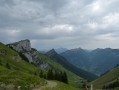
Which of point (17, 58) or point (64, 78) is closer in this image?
point (64, 78)

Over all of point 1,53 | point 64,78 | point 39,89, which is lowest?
point 64,78

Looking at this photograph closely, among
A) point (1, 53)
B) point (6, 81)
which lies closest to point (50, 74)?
point (6, 81)

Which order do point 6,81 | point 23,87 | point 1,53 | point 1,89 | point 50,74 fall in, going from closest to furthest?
point 1,89 < point 23,87 < point 6,81 < point 50,74 < point 1,53

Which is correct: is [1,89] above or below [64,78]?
above

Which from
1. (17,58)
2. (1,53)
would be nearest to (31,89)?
(1,53)

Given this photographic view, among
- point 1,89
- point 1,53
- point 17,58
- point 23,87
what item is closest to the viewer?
point 1,89

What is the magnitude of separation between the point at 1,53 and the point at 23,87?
137517mm

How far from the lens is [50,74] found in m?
93.7

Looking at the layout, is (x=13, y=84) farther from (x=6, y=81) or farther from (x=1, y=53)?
(x=1, y=53)

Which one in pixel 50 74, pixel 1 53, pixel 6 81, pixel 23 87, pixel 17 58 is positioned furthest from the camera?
pixel 17 58

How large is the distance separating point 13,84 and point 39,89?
20.6 ft

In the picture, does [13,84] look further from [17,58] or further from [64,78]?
[17,58]

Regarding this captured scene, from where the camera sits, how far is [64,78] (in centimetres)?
9512

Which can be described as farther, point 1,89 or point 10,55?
point 10,55
